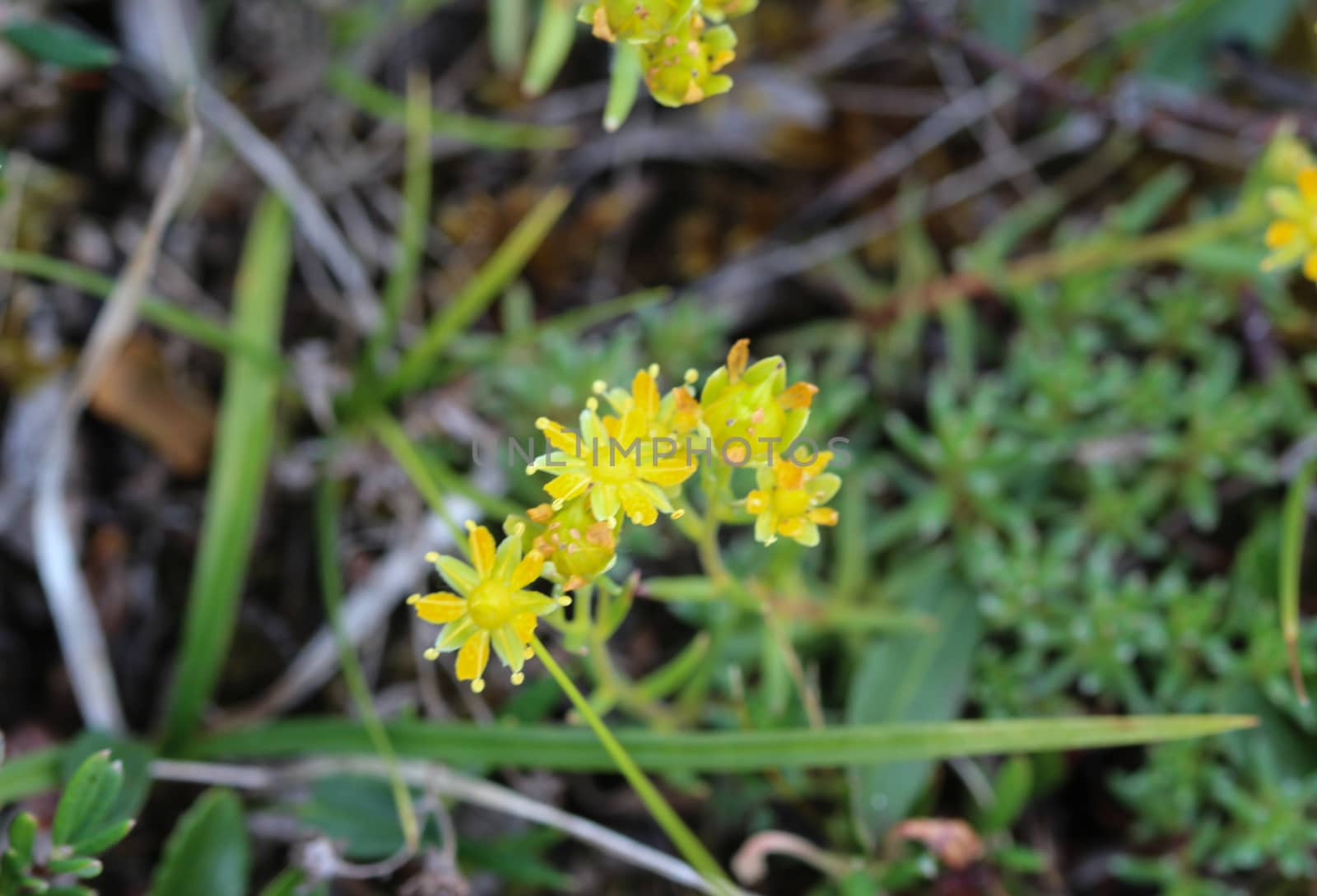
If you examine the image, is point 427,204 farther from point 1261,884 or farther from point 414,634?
point 1261,884

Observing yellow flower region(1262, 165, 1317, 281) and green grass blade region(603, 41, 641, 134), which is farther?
yellow flower region(1262, 165, 1317, 281)

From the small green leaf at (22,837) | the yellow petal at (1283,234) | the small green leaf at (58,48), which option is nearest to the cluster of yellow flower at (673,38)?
the small green leaf at (58,48)

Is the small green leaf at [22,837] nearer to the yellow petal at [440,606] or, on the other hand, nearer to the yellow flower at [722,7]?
the yellow petal at [440,606]

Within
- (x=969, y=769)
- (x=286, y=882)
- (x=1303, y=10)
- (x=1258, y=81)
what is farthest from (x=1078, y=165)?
(x=286, y=882)

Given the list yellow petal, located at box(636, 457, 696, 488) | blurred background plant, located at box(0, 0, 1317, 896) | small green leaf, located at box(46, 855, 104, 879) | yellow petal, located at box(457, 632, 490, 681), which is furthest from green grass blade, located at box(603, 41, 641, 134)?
small green leaf, located at box(46, 855, 104, 879)

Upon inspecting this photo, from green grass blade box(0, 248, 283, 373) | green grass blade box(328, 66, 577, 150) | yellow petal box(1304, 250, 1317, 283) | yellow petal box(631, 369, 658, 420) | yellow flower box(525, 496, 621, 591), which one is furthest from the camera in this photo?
green grass blade box(328, 66, 577, 150)

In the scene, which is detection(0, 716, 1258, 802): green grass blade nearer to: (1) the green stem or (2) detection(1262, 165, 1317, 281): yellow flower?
(1) the green stem
